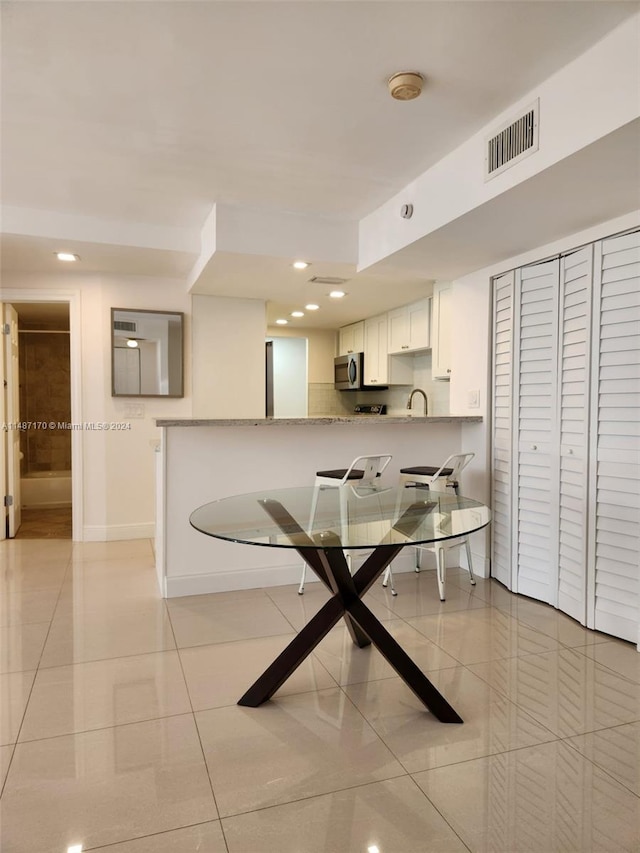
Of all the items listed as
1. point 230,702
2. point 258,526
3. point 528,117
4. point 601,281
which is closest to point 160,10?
point 528,117

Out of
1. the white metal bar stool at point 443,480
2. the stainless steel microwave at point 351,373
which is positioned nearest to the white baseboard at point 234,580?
the white metal bar stool at point 443,480

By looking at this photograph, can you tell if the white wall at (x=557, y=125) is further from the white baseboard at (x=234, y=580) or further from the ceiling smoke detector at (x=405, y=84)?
the white baseboard at (x=234, y=580)

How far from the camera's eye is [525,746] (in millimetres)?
1832

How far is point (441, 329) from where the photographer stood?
4.71 metres

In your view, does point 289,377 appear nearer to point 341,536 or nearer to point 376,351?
point 376,351

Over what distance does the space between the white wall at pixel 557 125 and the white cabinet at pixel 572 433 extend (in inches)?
29.5

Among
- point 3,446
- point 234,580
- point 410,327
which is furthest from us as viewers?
point 410,327

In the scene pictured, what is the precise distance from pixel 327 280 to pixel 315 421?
1.42 m

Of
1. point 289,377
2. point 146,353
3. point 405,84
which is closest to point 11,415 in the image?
point 146,353

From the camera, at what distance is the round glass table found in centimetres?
181

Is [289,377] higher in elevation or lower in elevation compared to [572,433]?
Result: higher

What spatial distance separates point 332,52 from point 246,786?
2471 millimetres

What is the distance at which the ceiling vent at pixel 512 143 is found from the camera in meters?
2.22

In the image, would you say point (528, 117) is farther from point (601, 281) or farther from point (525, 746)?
point (525, 746)
